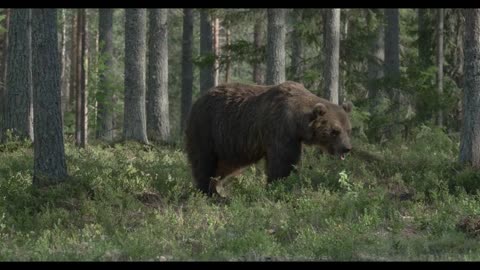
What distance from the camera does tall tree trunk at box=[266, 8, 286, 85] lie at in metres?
19.8

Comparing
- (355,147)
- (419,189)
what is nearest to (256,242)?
(419,189)

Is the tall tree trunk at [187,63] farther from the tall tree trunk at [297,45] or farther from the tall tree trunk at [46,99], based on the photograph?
the tall tree trunk at [46,99]

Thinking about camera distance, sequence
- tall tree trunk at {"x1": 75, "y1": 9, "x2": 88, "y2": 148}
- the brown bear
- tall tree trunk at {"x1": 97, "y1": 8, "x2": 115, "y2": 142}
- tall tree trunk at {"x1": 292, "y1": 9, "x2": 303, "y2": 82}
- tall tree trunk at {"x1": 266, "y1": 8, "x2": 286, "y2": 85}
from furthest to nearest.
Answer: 1. tall tree trunk at {"x1": 97, "y1": 8, "x2": 115, "y2": 142}
2. tall tree trunk at {"x1": 75, "y1": 9, "x2": 88, "y2": 148}
3. tall tree trunk at {"x1": 292, "y1": 9, "x2": 303, "y2": 82}
4. tall tree trunk at {"x1": 266, "y1": 8, "x2": 286, "y2": 85}
5. the brown bear

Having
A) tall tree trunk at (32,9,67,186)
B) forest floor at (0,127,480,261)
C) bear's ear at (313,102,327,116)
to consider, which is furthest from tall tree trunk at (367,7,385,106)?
tall tree trunk at (32,9,67,186)

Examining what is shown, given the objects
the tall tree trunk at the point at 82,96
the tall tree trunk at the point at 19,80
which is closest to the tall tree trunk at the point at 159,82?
the tall tree trunk at the point at 82,96

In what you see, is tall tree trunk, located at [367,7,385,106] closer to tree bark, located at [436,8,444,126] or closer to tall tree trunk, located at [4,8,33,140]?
tree bark, located at [436,8,444,126]

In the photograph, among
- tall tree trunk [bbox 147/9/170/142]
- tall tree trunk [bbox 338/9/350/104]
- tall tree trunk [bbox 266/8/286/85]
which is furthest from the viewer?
tall tree trunk [bbox 338/9/350/104]

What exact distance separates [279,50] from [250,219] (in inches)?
366

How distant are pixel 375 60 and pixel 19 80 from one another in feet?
42.3

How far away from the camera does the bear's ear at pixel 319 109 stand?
13.9m

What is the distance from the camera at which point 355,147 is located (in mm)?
18266

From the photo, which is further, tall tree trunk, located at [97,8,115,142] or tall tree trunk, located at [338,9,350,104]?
tall tree trunk, located at [97,8,115,142]

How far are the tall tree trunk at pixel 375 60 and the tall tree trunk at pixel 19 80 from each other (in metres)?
10.3

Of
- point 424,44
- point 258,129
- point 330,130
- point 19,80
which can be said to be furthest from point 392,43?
point 258,129
